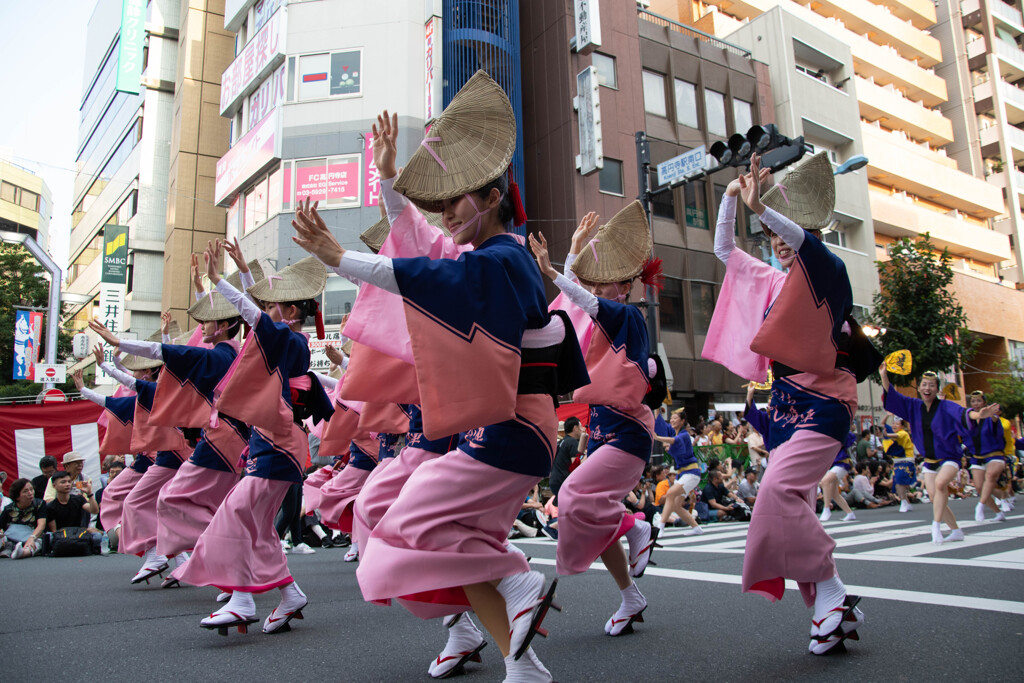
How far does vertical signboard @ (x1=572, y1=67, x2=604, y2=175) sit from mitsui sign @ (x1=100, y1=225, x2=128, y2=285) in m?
17.7

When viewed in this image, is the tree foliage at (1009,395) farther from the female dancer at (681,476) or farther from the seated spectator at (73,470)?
the seated spectator at (73,470)

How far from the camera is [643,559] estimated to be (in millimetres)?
4480

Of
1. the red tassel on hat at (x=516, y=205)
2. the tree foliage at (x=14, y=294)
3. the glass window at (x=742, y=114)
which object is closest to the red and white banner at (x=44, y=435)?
the red tassel on hat at (x=516, y=205)

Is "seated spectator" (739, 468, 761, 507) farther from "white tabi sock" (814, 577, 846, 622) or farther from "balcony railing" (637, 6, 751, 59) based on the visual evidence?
"balcony railing" (637, 6, 751, 59)

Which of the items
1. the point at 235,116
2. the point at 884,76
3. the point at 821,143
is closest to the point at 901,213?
the point at 821,143

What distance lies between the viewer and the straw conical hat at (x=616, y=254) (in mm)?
4531

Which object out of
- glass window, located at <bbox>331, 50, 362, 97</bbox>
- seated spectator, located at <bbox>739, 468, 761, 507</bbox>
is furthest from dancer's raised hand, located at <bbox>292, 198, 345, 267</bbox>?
glass window, located at <bbox>331, 50, 362, 97</bbox>

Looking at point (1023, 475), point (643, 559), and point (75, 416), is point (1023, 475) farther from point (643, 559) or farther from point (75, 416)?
point (75, 416)

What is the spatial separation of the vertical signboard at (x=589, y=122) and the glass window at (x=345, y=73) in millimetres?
6409

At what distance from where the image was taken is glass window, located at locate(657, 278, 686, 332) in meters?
Result: 24.1

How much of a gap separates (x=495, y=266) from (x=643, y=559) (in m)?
2.66

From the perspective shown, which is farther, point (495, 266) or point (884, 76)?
point (884, 76)

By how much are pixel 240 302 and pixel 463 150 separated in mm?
2065

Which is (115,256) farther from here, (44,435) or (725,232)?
(725,232)
